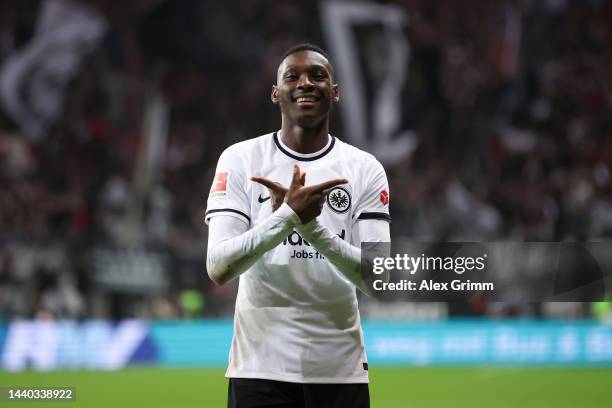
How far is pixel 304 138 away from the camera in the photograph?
11.0 ft

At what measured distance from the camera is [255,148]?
3381 millimetres

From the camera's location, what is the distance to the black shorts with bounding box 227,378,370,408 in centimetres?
318

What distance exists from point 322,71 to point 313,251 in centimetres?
64

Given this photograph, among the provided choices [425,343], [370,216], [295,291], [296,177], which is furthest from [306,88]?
[425,343]

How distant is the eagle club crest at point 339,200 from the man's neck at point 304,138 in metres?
0.20

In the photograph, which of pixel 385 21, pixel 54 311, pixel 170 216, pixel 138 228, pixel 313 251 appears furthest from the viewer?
pixel 385 21

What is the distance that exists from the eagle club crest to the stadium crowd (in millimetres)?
12484

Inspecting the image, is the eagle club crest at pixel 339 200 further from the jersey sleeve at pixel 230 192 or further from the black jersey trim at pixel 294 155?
the jersey sleeve at pixel 230 192

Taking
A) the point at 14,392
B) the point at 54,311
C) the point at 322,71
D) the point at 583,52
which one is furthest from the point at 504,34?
the point at 322,71

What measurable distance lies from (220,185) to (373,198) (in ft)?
1.79

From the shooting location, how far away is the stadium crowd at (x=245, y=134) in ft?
53.6

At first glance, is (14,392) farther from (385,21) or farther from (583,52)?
(583,52)

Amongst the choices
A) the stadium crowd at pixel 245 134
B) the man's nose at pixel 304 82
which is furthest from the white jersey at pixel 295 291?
the stadium crowd at pixel 245 134

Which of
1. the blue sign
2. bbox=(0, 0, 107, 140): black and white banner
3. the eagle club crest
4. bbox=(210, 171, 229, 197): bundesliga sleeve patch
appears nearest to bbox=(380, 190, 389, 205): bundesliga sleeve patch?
the eagle club crest
